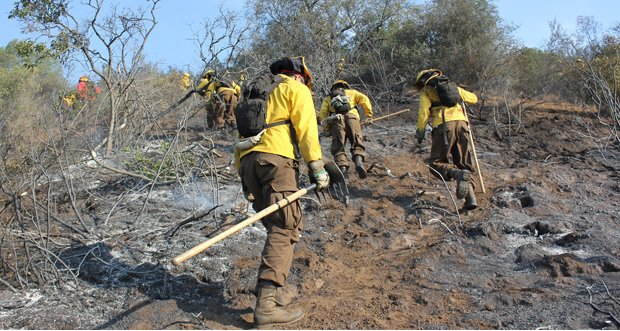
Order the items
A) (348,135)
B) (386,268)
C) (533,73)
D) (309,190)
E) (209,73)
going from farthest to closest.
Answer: (533,73) < (209,73) < (348,135) < (386,268) < (309,190)

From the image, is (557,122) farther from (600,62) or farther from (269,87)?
(269,87)

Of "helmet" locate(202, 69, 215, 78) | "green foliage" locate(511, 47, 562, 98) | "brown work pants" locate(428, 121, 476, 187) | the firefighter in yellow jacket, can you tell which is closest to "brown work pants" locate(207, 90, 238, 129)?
the firefighter in yellow jacket

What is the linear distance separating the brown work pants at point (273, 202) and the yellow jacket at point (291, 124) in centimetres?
8

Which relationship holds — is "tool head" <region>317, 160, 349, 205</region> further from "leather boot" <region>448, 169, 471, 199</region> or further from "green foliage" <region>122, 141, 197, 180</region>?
"green foliage" <region>122, 141, 197, 180</region>

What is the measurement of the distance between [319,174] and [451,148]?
11.2 feet

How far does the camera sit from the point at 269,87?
4.22m

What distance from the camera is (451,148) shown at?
7148 mm

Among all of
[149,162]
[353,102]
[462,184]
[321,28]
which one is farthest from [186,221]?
[321,28]

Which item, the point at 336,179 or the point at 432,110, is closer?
the point at 336,179

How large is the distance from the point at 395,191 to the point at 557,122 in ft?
17.6

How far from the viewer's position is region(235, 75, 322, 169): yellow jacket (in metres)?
4.12

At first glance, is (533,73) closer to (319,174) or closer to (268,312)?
(319,174)

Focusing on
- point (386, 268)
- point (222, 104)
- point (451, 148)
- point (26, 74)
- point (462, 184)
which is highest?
point (26, 74)

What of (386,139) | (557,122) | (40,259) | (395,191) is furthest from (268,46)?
(40,259)
